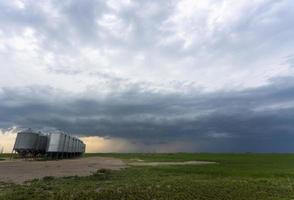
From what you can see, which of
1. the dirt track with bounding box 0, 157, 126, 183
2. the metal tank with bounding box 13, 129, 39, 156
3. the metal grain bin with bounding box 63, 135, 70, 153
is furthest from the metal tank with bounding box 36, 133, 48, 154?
the dirt track with bounding box 0, 157, 126, 183

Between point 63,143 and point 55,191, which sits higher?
point 63,143

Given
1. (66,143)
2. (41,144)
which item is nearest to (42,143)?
(41,144)

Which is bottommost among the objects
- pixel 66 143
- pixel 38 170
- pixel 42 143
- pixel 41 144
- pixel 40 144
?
pixel 38 170

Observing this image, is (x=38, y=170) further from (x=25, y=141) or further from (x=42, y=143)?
(x=42, y=143)

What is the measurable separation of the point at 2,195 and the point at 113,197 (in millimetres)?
9419

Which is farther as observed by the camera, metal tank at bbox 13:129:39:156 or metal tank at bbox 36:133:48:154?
metal tank at bbox 36:133:48:154

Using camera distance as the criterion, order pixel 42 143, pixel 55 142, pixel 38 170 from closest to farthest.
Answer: pixel 38 170
pixel 55 142
pixel 42 143

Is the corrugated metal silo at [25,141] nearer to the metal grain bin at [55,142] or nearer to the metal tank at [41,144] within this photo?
the metal tank at [41,144]

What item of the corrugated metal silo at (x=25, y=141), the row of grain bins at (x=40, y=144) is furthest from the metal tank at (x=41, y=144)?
the corrugated metal silo at (x=25, y=141)

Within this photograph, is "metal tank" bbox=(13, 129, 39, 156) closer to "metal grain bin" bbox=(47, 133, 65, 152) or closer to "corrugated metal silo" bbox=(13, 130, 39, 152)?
"corrugated metal silo" bbox=(13, 130, 39, 152)

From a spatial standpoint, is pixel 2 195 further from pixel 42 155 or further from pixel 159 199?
pixel 42 155

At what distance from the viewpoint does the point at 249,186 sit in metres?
36.5

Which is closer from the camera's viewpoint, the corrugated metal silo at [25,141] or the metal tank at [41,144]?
the corrugated metal silo at [25,141]

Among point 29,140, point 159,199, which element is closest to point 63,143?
point 29,140
